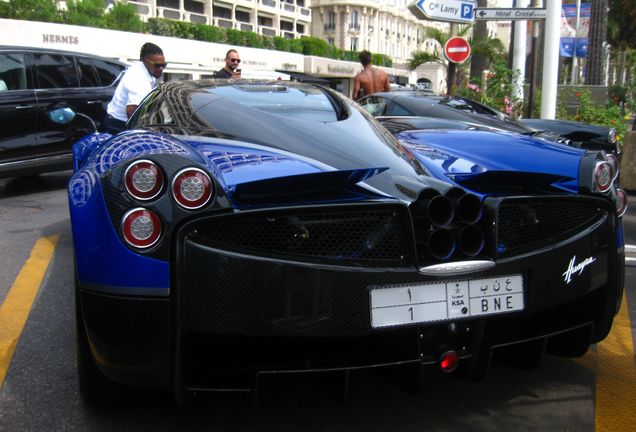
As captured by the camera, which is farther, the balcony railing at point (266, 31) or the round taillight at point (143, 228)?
the balcony railing at point (266, 31)

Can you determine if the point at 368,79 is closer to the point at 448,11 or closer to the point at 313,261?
the point at 448,11

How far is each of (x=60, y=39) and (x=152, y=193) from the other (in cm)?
2959

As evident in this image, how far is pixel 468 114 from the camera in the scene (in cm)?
725

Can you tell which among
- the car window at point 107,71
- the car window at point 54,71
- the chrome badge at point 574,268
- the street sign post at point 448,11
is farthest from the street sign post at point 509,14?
the chrome badge at point 574,268

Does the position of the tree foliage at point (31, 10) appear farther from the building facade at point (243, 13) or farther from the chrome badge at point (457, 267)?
the chrome badge at point (457, 267)

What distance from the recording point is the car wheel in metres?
2.46

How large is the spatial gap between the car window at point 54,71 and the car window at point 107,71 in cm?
37

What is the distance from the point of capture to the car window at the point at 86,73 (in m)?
8.48

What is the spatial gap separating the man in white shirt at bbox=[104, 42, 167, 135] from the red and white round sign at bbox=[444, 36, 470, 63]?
27.6ft

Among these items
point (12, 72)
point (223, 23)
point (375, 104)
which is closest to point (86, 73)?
point (12, 72)

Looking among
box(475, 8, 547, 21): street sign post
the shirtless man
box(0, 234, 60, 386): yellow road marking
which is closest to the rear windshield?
box(0, 234, 60, 386): yellow road marking

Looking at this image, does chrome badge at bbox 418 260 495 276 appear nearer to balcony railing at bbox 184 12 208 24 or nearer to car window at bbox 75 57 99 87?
car window at bbox 75 57 99 87

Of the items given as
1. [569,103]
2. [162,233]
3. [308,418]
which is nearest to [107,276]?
[162,233]

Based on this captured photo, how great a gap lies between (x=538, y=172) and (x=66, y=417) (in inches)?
77.7
